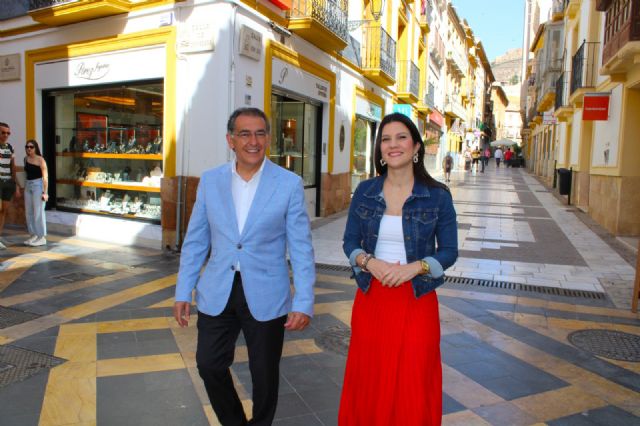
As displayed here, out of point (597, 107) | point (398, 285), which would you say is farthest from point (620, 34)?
point (398, 285)

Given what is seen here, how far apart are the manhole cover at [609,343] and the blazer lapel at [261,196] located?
331 centimetres

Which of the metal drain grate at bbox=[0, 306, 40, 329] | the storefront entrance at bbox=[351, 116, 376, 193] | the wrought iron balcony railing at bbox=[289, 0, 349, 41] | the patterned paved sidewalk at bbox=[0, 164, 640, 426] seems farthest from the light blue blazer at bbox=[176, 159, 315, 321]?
the storefront entrance at bbox=[351, 116, 376, 193]

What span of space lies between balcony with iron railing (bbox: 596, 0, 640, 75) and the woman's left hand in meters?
8.50

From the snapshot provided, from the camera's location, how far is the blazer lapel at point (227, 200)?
7.98ft

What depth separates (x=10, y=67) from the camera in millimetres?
10328

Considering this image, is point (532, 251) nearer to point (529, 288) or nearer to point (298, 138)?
point (529, 288)

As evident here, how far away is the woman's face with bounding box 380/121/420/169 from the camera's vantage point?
2.38m

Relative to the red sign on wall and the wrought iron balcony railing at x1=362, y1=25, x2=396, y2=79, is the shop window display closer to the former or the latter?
the wrought iron balcony railing at x1=362, y1=25, x2=396, y2=79

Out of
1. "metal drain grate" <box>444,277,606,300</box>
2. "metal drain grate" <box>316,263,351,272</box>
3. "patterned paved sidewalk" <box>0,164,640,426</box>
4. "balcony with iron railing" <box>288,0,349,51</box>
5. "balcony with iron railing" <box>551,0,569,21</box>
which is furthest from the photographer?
"balcony with iron railing" <box>551,0,569,21</box>

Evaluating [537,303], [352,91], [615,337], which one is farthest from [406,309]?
[352,91]

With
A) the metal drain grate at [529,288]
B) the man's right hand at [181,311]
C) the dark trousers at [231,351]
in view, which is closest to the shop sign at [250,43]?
the metal drain grate at [529,288]

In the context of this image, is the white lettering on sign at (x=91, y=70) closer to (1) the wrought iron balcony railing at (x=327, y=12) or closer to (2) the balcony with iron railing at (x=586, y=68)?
(1) the wrought iron balcony railing at (x=327, y=12)

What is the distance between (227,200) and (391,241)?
80 cm

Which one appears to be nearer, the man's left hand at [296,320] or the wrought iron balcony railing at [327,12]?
the man's left hand at [296,320]
